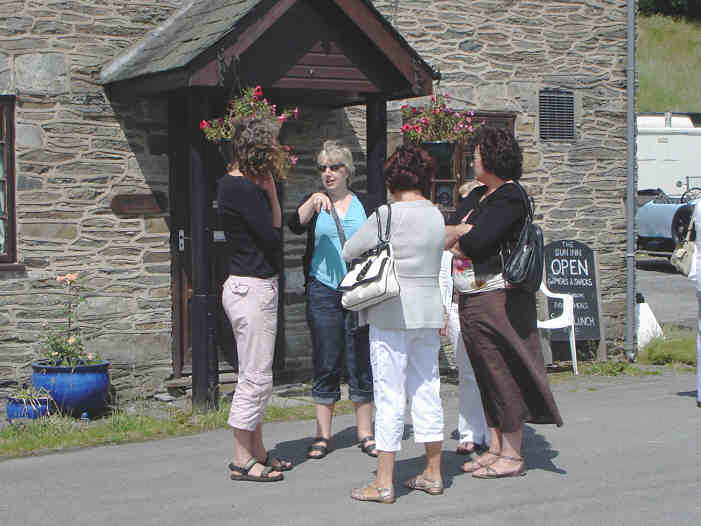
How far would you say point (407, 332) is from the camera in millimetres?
5320

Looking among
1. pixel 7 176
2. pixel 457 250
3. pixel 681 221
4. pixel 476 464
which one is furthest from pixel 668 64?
pixel 476 464

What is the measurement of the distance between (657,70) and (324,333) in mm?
49622

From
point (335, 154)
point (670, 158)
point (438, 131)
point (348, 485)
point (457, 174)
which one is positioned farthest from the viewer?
point (670, 158)

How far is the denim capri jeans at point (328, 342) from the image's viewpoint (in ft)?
20.9

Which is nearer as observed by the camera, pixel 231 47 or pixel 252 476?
pixel 252 476

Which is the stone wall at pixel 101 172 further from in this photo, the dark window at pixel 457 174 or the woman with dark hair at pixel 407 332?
the woman with dark hair at pixel 407 332

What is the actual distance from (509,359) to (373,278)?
3.75 ft

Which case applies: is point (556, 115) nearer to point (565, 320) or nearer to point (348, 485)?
point (565, 320)

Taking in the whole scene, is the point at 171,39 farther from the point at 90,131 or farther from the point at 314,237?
the point at 314,237

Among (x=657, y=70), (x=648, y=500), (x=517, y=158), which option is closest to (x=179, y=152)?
(x=517, y=158)

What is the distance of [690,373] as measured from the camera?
33.2 feet

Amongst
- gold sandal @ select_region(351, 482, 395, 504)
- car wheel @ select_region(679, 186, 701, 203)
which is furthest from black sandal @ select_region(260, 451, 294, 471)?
car wheel @ select_region(679, 186, 701, 203)

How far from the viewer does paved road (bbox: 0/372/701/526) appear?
512cm

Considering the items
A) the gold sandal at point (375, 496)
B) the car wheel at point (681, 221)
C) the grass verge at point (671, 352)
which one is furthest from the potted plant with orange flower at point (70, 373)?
the car wheel at point (681, 221)
